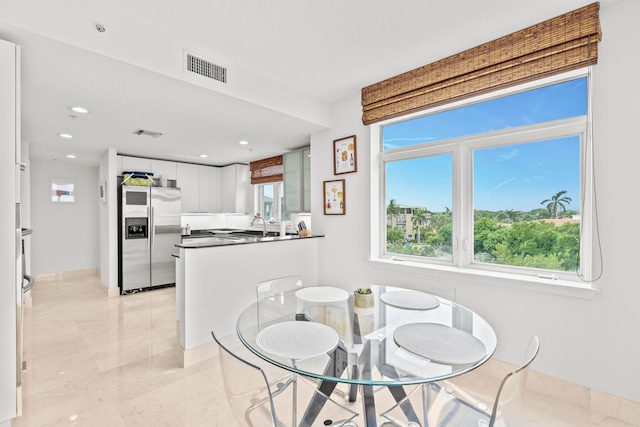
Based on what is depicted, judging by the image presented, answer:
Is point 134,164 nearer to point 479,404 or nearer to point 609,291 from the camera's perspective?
point 479,404

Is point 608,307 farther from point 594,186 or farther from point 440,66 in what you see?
point 440,66

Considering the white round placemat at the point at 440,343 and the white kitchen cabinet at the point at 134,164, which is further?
the white kitchen cabinet at the point at 134,164

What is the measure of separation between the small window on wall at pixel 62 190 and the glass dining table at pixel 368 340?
18.8ft

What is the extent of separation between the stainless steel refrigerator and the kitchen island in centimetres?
238

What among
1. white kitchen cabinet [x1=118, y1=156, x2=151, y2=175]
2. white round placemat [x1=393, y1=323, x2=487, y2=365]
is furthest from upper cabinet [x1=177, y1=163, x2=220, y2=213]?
white round placemat [x1=393, y1=323, x2=487, y2=365]

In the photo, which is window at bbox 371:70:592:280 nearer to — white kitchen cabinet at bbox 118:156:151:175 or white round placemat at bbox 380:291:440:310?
white round placemat at bbox 380:291:440:310

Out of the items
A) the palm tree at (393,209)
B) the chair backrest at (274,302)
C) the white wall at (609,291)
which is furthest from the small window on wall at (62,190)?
the white wall at (609,291)

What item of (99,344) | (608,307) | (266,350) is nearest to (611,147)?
(608,307)

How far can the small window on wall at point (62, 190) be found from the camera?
5.54 meters

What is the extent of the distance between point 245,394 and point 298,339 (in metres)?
0.35

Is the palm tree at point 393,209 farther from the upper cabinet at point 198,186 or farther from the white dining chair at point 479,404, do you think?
the upper cabinet at point 198,186

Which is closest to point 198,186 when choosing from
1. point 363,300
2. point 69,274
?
point 69,274

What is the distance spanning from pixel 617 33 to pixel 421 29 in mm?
1163

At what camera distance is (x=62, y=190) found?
564 centimetres
